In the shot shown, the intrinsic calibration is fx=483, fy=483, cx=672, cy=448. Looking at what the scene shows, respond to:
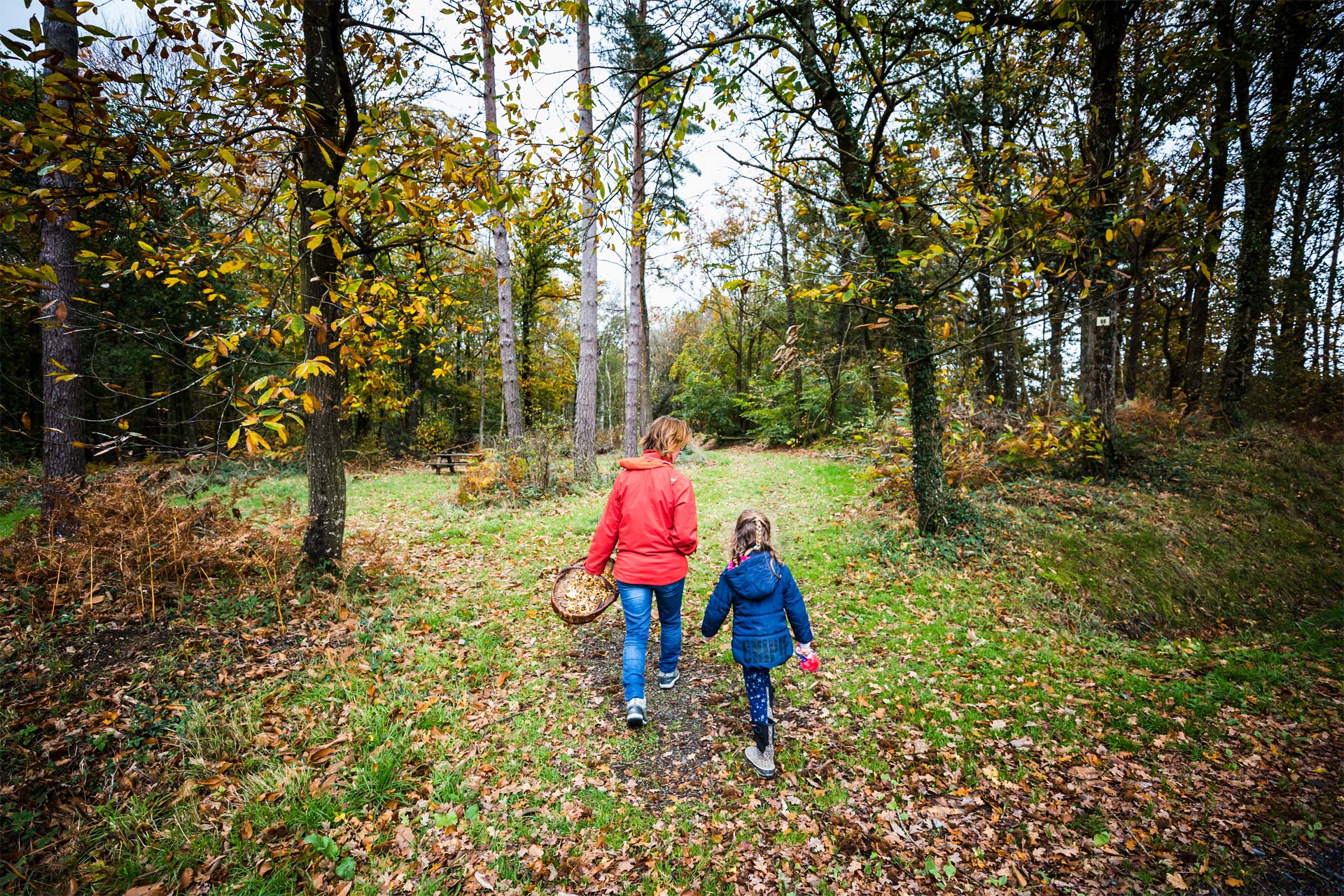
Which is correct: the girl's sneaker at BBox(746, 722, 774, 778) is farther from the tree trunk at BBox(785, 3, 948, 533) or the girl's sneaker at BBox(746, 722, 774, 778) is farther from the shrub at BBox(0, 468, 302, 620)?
the shrub at BBox(0, 468, 302, 620)

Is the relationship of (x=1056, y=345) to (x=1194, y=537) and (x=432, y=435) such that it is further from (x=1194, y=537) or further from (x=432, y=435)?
(x=432, y=435)

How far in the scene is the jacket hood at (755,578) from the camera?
3.56 m

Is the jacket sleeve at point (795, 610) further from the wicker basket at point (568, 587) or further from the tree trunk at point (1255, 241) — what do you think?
the tree trunk at point (1255, 241)

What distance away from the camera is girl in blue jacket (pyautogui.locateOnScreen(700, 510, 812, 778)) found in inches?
140

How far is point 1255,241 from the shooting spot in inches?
406

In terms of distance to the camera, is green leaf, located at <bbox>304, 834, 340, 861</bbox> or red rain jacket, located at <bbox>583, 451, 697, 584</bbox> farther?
red rain jacket, located at <bbox>583, 451, 697, 584</bbox>

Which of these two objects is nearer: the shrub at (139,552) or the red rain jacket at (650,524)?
the red rain jacket at (650,524)

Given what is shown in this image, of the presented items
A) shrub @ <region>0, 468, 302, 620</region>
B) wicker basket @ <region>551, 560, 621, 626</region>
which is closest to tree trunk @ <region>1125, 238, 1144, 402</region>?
wicker basket @ <region>551, 560, 621, 626</region>

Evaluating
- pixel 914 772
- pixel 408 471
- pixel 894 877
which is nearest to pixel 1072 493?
pixel 914 772

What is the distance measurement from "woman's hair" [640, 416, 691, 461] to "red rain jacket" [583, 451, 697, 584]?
0.06m

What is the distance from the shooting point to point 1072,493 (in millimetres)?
7918

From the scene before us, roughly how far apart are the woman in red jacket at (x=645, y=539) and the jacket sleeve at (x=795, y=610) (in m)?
0.80

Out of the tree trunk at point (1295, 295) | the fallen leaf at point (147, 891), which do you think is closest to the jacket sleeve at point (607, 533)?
the fallen leaf at point (147, 891)

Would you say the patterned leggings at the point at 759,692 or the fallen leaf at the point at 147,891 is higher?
the patterned leggings at the point at 759,692
